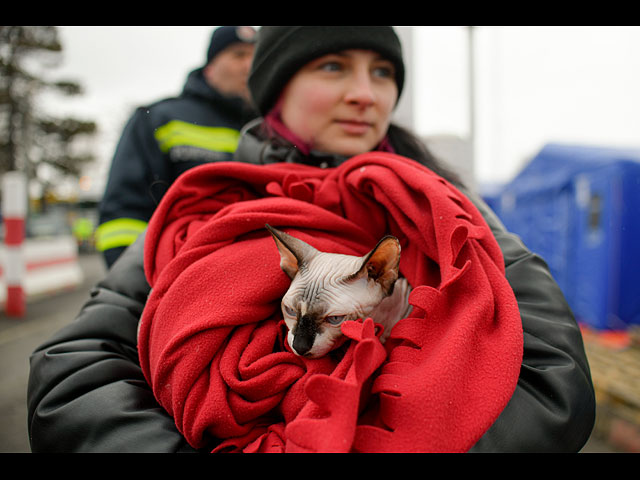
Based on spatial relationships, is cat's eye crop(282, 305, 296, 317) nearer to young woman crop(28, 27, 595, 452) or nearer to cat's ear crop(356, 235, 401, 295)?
cat's ear crop(356, 235, 401, 295)

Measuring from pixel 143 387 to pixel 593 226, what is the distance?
21.4ft

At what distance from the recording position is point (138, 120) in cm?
226

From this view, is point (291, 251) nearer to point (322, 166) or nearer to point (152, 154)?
point (322, 166)

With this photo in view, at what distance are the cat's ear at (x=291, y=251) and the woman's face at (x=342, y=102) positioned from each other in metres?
0.52

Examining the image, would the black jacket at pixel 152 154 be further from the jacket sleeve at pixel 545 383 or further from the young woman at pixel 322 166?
the jacket sleeve at pixel 545 383

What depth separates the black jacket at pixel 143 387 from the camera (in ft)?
2.85

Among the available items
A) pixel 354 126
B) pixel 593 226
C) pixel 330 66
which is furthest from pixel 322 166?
pixel 593 226

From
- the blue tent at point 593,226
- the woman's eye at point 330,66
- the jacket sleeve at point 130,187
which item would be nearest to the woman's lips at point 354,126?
the woman's eye at point 330,66

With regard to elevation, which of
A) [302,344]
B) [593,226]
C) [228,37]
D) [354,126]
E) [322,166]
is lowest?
[593,226]

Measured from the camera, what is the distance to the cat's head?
868mm

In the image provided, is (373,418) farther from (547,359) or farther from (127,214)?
(127,214)

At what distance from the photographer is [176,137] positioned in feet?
7.14

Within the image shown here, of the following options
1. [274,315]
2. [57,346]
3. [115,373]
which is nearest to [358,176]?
[274,315]

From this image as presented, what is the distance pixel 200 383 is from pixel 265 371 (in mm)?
135
